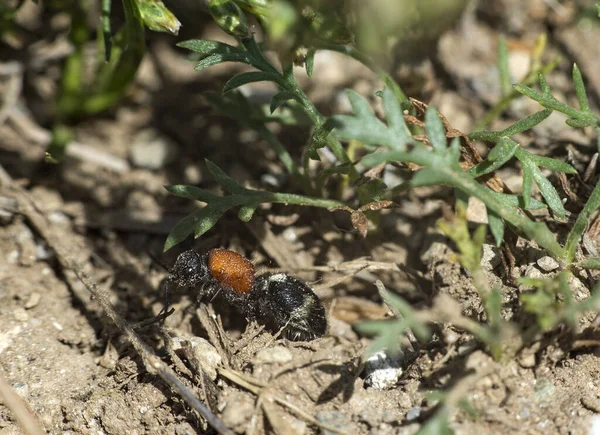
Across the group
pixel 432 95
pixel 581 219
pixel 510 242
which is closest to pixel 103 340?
pixel 510 242

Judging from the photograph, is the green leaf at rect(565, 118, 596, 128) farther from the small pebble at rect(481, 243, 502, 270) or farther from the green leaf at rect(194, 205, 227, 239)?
the green leaf at rect(194, 205, 227, 239)

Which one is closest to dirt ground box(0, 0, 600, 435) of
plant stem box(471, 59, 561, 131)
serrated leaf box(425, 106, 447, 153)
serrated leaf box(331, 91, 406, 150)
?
plant stem box(471, 59, 561, 131)

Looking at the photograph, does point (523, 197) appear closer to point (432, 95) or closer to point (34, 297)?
point (432, 95)

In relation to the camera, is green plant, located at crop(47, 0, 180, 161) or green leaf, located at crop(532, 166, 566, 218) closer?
green leaf, located at crop(532, 166, 566, 218)

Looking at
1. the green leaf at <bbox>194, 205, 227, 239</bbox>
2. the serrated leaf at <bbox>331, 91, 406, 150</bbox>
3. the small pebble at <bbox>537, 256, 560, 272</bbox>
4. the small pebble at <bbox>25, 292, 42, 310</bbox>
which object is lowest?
the small pebble at <bbox>25, 292, 42, 310</bbox>

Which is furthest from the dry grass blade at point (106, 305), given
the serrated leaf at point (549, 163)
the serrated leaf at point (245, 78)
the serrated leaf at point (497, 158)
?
the serrated leaf at point (549, 163)

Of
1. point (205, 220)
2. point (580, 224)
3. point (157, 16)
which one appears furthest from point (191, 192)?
point (580, 224)

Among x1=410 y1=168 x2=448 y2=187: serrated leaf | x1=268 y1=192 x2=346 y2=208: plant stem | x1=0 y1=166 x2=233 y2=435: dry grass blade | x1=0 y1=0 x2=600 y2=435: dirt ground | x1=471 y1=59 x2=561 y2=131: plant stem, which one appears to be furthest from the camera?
x1=471 y1=59 x2=561 y2=131: plant stem

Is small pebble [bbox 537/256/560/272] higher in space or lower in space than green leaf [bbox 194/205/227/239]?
higher
